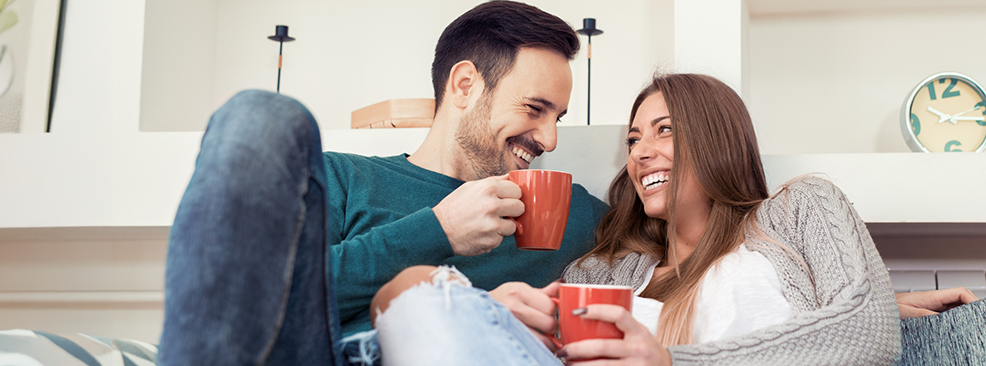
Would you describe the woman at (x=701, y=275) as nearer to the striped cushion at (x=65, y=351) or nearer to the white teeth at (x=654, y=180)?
the white teeth at (x=654, y=180)

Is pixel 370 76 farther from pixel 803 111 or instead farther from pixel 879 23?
pixel 879 23

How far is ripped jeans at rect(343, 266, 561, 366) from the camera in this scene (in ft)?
1.69

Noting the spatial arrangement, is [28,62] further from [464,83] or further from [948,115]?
[948,115]

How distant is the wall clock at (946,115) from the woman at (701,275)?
517mm

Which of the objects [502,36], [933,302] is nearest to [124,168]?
[502,36]

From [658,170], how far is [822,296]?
37 centimetres

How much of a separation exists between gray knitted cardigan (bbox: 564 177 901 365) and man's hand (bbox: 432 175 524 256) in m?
0.27

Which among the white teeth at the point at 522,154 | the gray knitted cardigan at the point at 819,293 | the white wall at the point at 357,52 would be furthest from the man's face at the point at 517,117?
the white wall at the point at 357,52

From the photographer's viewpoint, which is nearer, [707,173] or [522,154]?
[707,173]

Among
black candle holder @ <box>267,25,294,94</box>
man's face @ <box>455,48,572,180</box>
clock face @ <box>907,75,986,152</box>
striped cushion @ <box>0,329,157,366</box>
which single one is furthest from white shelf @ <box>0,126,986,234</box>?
clock face @ <box>907,75,986,152</box>

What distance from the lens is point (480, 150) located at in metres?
1.27

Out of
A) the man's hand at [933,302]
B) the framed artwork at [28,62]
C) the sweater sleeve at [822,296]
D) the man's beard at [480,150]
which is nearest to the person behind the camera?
the sweater sleeve at [822,296]

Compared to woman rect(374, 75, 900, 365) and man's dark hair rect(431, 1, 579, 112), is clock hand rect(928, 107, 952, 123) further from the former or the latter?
man's dark hair rect(431, 1, 579, 112)

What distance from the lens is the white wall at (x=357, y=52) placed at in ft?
5.90
